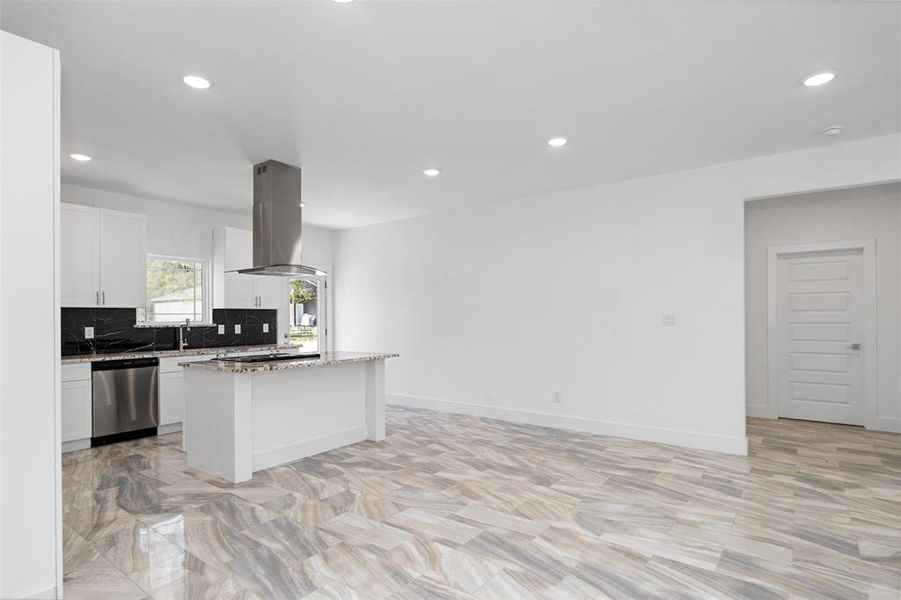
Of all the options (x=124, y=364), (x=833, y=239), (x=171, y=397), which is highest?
(x=833, y=239)

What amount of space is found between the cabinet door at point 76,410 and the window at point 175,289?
1293 millimetres

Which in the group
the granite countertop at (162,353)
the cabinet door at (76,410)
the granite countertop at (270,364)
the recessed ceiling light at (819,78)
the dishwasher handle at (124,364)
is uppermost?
the recessed ceiling light at (819,78)

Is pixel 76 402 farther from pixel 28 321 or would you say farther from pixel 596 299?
pixel 596 299

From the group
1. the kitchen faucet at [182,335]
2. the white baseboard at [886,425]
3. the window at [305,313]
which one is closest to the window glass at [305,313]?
the window at [305,313]

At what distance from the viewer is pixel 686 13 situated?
2322 mm

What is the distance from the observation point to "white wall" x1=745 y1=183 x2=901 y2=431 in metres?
5.30

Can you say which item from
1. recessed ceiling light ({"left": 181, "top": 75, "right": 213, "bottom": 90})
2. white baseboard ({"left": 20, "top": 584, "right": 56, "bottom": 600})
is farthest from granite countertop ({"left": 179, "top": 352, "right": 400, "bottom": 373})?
recessed ceiling light ({"left": 181, "top": 75, "right": 213, "bottom": 90})

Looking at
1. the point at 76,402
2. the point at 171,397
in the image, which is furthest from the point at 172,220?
the point at 76,402

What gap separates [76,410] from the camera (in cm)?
467

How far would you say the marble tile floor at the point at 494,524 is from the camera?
2.34 metres

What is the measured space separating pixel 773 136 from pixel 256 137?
161 inches

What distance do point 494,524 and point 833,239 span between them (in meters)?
5.28

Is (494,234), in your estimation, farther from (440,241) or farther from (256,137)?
(256,137)

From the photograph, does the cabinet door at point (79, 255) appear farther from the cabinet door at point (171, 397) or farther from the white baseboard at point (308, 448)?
the white baseboard at point (308, 448)
